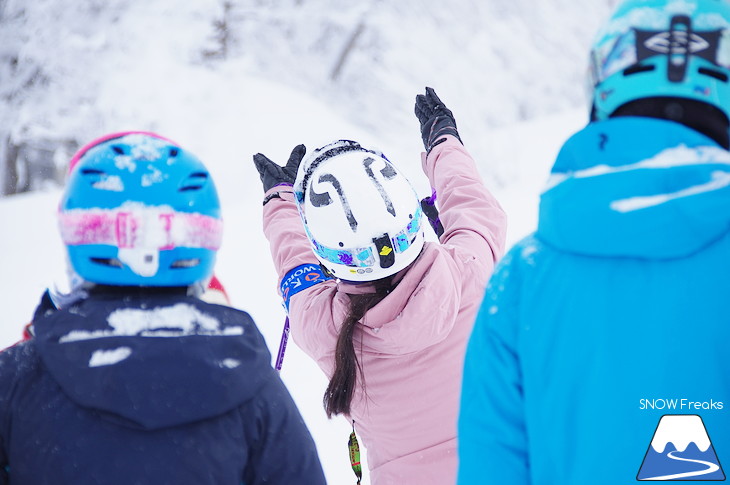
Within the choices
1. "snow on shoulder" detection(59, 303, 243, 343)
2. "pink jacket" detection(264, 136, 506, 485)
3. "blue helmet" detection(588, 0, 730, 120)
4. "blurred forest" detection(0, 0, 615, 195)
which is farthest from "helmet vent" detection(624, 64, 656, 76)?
"blurred forest" detection(0, 0, 615, 195)

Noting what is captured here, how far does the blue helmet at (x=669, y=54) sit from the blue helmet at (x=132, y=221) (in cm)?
89

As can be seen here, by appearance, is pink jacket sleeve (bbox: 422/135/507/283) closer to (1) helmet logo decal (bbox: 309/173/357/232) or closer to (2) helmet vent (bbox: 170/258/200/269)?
(1) helmet logo decal (bbox: 309/173/357/232)

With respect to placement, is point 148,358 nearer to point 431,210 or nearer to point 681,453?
point 681,453

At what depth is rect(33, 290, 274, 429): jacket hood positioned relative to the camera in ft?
3.96

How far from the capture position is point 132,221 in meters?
1.31

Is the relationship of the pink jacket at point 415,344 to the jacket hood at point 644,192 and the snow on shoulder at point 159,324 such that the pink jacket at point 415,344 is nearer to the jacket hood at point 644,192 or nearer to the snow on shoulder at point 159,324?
the snow on shoulder at point 159,324

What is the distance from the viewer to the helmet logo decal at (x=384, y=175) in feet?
6.30

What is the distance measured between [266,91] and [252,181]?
3702 mm

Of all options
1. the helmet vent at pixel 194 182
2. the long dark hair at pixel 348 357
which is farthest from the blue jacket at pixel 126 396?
the long dark hair at pixel 348 357

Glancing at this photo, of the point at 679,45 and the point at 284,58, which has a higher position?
the point at 284,58

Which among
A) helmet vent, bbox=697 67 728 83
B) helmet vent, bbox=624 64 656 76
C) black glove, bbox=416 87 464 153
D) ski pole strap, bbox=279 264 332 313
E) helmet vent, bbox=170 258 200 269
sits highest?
black glove, bbox=416 87 464 153

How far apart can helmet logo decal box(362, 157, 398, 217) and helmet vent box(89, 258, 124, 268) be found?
861 mm

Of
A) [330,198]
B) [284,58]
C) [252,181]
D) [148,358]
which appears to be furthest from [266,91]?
[148,358]

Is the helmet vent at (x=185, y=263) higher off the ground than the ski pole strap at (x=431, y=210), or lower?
lower
